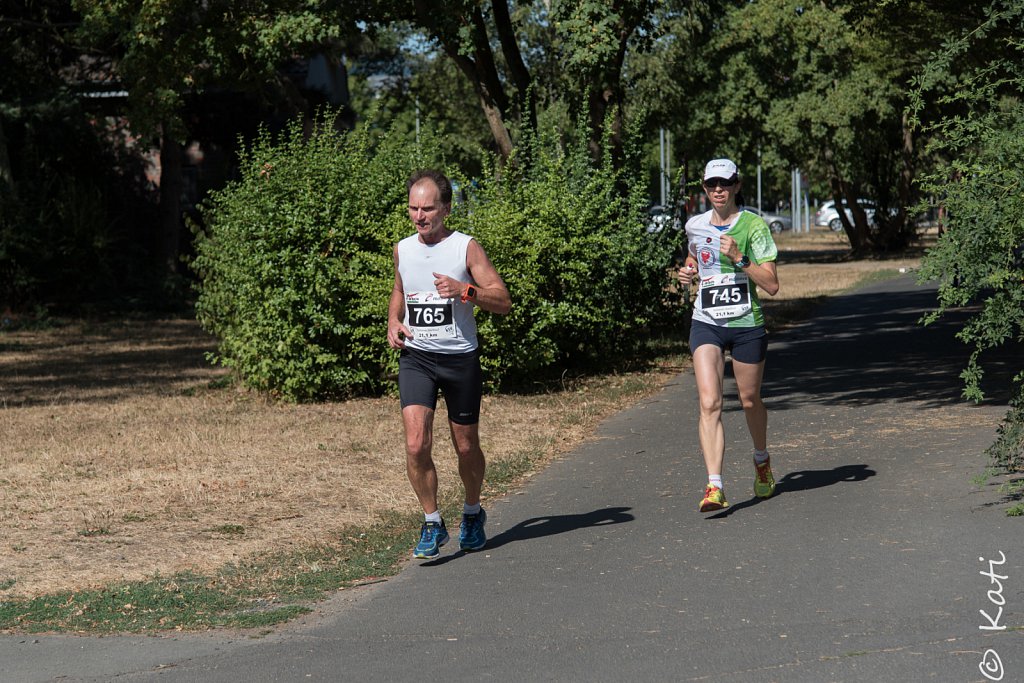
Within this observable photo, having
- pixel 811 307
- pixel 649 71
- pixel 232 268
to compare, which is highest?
pixel 649 71

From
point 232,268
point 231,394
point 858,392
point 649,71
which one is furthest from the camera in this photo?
→ point 649,71

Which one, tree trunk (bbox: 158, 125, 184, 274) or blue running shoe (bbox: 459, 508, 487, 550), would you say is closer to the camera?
blue running shoe (bbox: 459, 508, 487, 550)

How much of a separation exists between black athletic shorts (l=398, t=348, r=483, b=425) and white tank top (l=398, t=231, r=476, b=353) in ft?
0.15

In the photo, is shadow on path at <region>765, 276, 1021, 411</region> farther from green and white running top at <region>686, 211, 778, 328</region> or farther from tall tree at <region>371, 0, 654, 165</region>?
green and white running top at <region>686, 211, 778, 328</region>

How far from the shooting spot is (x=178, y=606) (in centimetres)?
A: 618

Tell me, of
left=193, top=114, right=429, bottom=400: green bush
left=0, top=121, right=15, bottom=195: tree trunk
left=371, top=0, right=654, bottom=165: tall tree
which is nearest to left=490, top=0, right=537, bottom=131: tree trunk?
left=371, top=0, right=654, bottom=165: tall tree

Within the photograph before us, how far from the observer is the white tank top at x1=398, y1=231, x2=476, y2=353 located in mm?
6703

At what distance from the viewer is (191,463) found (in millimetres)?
10266

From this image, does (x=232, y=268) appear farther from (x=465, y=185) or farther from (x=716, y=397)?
(x=716, y=397)

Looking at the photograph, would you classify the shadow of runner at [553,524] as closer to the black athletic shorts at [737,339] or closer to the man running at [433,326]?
the man running at [433,326]

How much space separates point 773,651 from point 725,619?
47 centimetres

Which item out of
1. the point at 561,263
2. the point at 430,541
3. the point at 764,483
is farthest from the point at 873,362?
the point at 430,541

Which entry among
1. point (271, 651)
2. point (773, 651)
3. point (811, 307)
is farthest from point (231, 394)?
point (811, 307)

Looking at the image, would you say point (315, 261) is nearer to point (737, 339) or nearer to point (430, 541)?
point (737, 339)
